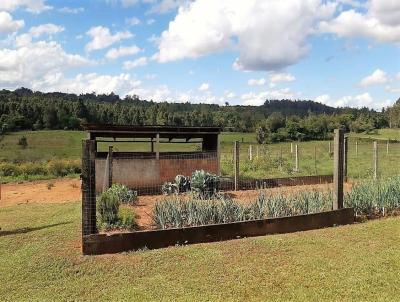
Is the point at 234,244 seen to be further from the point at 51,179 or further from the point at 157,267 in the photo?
the point at 51,179

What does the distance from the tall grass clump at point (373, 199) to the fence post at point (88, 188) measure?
17.3ft

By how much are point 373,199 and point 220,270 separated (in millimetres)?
4828

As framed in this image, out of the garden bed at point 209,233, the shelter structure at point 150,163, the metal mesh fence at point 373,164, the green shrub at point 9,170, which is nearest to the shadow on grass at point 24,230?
the garden bed at point 209,233

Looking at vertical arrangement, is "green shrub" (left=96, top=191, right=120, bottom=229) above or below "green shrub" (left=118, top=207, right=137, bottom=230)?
above

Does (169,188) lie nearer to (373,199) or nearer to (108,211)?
(108,211)

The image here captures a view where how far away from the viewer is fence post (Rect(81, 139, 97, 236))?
7566mm

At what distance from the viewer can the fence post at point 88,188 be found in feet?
24.8

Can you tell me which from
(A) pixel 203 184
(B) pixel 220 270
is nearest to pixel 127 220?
(B) pixel 220 270

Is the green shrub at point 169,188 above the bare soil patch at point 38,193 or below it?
above

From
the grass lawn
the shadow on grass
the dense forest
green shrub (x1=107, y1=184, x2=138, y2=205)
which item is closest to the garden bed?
the grass lawn

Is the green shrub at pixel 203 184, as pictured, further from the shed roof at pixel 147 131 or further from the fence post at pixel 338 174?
A: the shed roof at pixel 147 131

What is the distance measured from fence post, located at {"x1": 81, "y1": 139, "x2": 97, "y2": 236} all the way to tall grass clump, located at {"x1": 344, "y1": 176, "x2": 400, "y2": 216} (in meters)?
5.29

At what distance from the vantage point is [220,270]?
6.52 m

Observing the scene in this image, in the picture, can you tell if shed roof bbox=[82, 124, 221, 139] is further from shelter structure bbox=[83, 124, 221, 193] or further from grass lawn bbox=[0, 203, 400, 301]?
grass lawn bbox=[0, 203, 400, 301]
